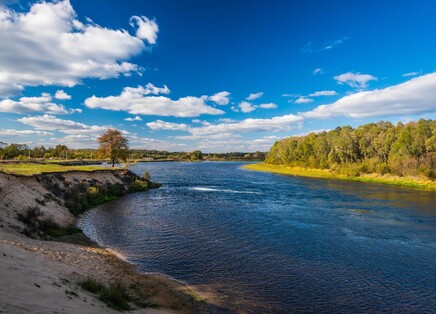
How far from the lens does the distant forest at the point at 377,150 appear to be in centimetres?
8764

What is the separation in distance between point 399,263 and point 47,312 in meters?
23.2

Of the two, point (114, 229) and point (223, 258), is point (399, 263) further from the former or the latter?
point (114, 229)

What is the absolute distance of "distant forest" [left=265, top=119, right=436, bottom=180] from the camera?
87.6 metres

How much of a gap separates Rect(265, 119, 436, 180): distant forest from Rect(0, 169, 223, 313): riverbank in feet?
280

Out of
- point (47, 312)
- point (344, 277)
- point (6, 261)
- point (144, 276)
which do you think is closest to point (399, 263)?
point (344, 277)

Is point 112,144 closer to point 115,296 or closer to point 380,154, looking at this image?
point 115,296

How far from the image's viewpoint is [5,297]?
9.16m

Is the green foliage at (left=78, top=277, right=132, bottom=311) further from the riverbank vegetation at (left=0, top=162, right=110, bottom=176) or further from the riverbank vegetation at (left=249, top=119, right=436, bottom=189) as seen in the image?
the riverbank vegetation at (left=249, top=119, right=436, bottom=189)

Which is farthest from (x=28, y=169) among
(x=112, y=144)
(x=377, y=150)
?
(x=377, y=150)

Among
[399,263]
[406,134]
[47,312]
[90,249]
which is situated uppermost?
[406,134]

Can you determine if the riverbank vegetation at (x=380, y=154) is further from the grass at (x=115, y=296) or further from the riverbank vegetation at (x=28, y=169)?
the riverbank vegetation at (x=28, y=169)

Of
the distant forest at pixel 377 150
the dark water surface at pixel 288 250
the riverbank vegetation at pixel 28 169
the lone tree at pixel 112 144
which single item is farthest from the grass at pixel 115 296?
the distant forest at pixel 377 150

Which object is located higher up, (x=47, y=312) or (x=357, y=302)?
(x=47, y=312)

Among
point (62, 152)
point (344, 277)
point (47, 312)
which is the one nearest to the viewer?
point (47, 312)
